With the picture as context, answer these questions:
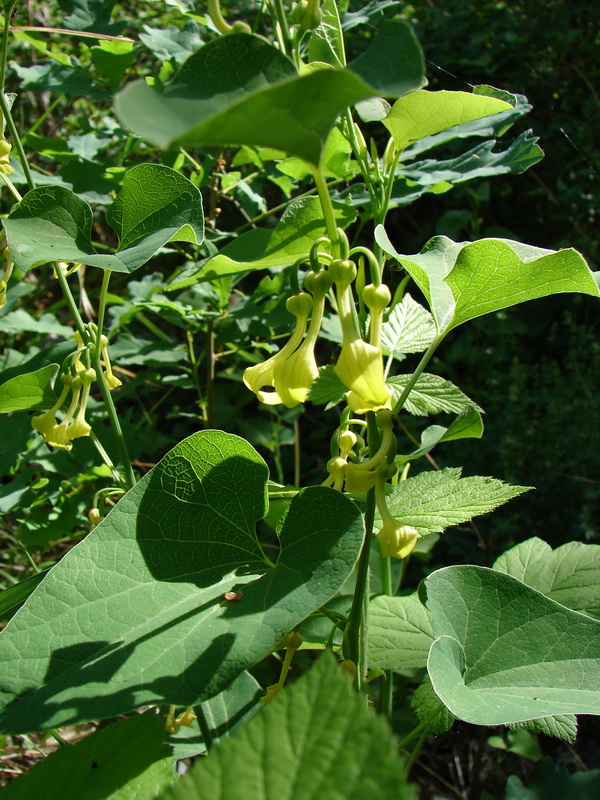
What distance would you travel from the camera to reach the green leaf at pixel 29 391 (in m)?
0.81

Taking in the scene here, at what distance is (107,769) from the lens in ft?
1.94

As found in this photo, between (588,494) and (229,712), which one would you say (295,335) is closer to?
(229,712)

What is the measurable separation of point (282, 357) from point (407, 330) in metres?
0.40

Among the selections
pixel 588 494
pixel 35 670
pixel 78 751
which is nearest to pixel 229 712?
pixel 78 751

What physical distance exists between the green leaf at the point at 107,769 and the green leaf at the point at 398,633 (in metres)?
0.29

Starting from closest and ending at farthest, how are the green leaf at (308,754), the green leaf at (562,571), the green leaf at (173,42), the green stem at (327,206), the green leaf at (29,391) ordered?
the green leaf at (308,754)
the green stem at (327,206)
the green leaf at (29,391)
the green leaf at (562,571)
the green leaf at (173,42)

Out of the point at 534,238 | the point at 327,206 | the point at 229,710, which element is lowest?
the point at 534,238

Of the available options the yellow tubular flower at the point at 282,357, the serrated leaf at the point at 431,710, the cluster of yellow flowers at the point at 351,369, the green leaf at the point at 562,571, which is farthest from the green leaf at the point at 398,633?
the yellow tubular flower at the point at 282,357

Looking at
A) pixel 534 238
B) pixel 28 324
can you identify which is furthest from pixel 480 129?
pixel 534 238

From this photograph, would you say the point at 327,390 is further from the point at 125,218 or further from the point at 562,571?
the point at 562,571

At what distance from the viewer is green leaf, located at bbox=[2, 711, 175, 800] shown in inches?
22.8

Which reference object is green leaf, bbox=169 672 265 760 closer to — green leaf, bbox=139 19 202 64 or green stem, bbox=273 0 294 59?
green stem, bbox=273 0 294 59

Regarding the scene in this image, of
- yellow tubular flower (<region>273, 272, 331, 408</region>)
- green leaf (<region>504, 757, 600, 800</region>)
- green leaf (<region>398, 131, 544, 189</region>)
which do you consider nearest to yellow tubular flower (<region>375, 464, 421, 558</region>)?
yellow tubular flower (<region>273, 272, 331, 408</region>)

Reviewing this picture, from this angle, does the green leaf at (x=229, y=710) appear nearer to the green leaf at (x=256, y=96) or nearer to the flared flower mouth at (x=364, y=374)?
the flared flower mouth at (x=364, y=374)
